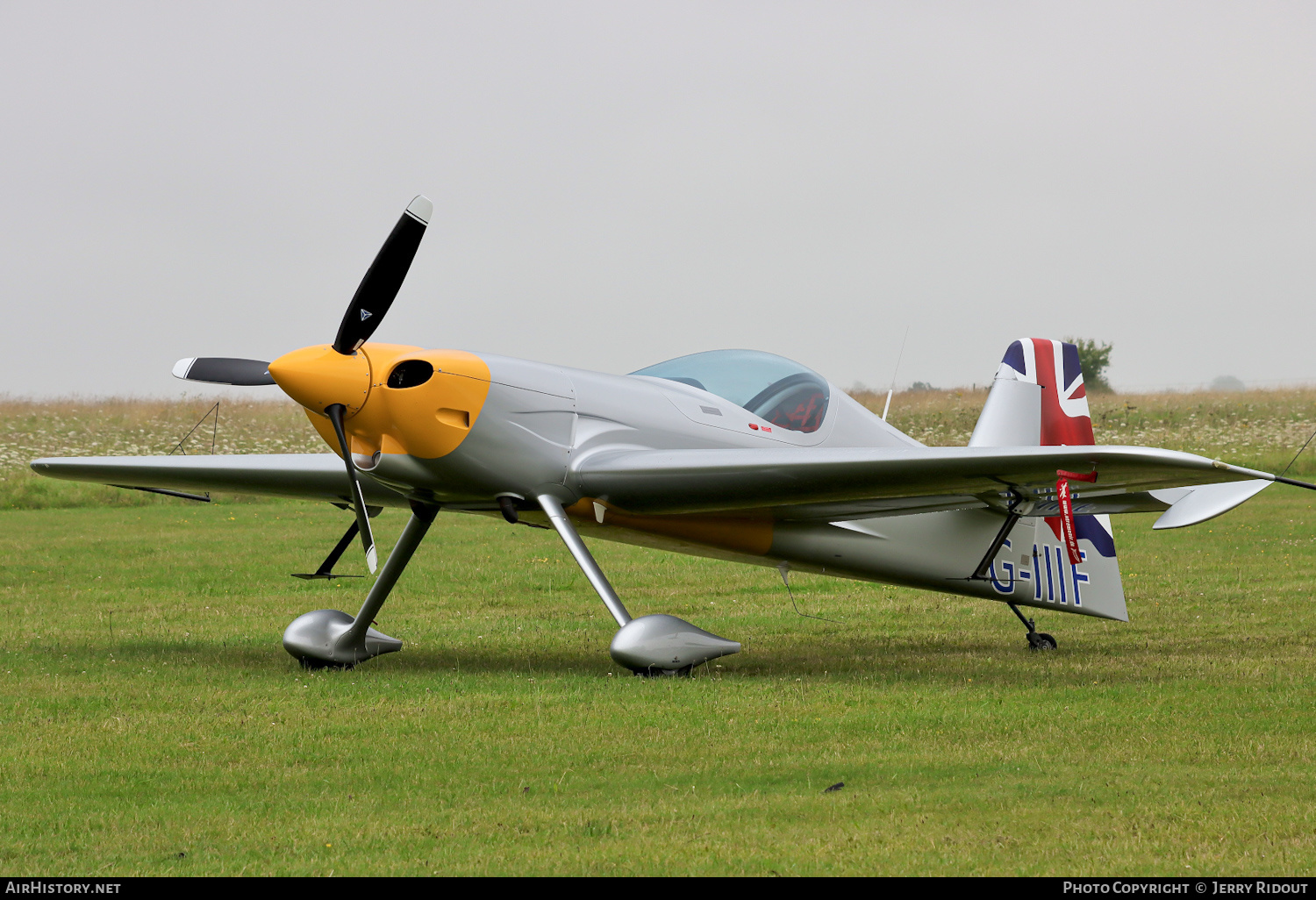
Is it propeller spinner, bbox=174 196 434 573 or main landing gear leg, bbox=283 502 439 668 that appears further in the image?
main landing gear leg, bbox=283 502 439 668

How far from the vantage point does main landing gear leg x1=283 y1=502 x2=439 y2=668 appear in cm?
955

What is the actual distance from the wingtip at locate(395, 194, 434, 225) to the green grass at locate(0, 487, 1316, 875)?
312 cm

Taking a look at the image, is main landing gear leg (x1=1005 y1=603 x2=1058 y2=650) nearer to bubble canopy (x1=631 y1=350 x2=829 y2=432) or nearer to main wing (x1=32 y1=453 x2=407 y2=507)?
bubble canopy (x1=631 y1=350 x2=829 y2=432)

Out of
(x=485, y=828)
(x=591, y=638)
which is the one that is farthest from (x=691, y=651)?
(x=485, y=828)

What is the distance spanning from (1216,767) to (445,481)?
16.8 feet

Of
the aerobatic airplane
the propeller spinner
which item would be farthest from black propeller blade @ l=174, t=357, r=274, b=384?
the propeller spinner

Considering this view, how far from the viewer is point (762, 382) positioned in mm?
9961

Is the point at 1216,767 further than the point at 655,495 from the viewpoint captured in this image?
No

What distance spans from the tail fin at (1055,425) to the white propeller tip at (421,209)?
17.8 ft

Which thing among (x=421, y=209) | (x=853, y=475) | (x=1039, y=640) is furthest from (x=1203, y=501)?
(x=421, y=209)

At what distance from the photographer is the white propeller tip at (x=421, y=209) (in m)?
8.31

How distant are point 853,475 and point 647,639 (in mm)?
1774

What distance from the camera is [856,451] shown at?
8.62 m

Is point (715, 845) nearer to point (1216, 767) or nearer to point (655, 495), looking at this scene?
point (1216, 767)
